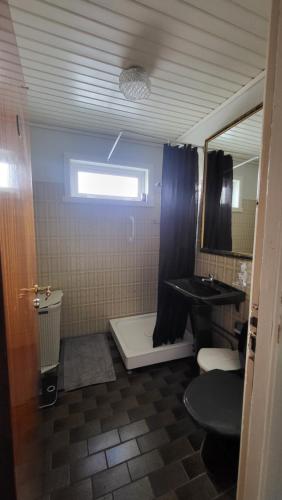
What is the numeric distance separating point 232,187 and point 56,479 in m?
2.30

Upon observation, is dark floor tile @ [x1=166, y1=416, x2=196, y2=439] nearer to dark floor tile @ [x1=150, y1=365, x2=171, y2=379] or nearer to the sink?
dark floor tile @ [x1=150, y1=365, x2=171, y2=379]

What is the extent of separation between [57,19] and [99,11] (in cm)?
23

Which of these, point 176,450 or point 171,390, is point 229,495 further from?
point 171,390

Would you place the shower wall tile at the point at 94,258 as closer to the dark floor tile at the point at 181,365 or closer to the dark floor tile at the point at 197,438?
the dark floor tile at the point at 181,365

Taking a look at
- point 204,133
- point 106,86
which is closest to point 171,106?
point 204,133

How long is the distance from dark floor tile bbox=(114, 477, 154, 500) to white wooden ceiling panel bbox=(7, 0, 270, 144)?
74.7 inches

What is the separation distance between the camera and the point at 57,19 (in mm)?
1015

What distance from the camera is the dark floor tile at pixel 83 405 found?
1.45 meters

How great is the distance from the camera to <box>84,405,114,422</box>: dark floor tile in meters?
1.39

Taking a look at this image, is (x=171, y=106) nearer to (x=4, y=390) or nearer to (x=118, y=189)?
(x=118, y=189)

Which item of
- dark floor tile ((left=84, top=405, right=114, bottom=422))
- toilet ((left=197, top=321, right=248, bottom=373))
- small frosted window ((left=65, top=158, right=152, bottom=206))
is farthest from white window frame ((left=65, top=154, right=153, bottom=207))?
dark floor tile ((left=84, top=405, right=114, bottom=422))

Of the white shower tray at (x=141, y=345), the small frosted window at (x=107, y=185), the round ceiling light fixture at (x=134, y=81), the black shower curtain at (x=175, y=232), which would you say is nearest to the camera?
the round ceiling light fixture at (x=134, y=81)

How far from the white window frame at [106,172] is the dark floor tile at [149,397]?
1903 millimetres

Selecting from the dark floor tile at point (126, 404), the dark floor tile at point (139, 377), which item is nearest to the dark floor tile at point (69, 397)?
the dark floor tile at point (126, 404)
